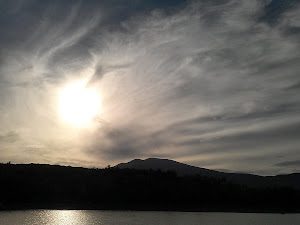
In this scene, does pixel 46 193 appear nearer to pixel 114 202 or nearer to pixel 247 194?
pixel 114 202

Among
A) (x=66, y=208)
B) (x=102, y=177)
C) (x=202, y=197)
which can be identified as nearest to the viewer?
(x=66, y=208)

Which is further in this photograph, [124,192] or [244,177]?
[244,177]

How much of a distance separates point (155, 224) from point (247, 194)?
33.7 m

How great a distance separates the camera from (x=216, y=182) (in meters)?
68.7

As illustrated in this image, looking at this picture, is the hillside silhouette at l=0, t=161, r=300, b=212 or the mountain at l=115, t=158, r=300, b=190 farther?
the mountain at l=115, t=158, r=300, b=190

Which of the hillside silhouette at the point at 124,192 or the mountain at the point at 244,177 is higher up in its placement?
the mountain at the point at 244,177

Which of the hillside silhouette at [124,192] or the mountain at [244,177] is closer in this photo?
the hillside silhouette at [124,192]

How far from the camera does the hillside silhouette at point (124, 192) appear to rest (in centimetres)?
5581

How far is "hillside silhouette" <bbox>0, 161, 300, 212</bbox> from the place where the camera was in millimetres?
55812

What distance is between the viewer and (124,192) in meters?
59.8

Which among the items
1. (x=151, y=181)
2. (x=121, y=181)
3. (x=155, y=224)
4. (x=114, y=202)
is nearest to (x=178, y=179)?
(x=151, y=181)

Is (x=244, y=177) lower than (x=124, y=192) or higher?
higher

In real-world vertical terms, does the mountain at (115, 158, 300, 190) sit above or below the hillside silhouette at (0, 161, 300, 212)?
above

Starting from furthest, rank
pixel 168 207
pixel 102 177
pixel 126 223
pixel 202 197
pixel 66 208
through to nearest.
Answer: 1. pixel 102 177
2. pixel 202 197
3. pixel 168 207
4. pixel 66 208
5. pixel 126 223
